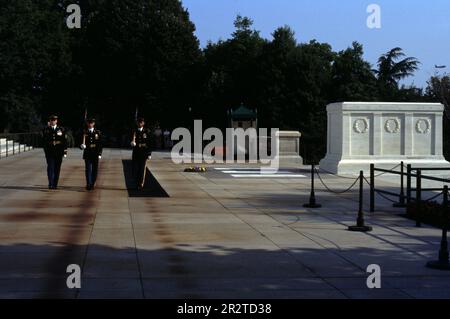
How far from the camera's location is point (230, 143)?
35.8 meters

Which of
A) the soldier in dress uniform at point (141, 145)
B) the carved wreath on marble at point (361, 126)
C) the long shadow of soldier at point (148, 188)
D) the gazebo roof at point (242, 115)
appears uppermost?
the gazebo roof at point (242, 115)

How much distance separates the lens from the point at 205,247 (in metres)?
9.71

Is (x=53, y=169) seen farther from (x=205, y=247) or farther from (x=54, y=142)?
(x=205, y=247)

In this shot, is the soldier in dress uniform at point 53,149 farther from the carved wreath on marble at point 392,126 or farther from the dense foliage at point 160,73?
the dense foliage at point 160,73

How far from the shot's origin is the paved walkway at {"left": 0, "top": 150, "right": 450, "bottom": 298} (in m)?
7.34

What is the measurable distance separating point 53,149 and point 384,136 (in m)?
13.3

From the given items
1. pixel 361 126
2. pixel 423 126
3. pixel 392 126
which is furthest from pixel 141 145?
pixel 423 126

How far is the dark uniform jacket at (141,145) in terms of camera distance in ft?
58.1

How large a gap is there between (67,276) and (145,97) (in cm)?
5306

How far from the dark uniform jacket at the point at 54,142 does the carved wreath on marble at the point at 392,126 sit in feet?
43.0

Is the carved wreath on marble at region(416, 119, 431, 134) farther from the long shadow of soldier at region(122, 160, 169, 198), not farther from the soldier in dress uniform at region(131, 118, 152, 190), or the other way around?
the soldier in dress uniform at region(131, 118, 152, 190)

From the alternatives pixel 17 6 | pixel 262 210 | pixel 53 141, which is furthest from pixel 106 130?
pixel 262 210

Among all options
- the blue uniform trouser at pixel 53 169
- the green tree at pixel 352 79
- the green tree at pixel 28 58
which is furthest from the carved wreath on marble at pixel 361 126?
the green tree at pixel 28 58
